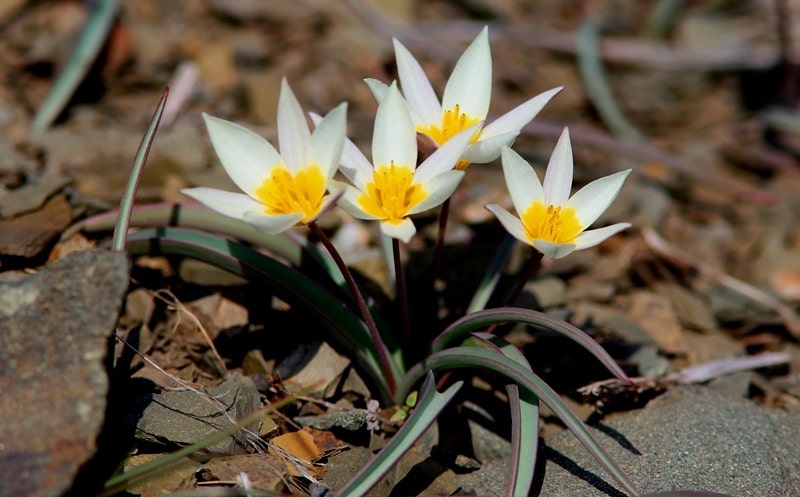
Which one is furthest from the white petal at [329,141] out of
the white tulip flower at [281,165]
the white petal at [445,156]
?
the white petal at [445,156]

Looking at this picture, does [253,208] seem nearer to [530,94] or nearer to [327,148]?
[327,148]

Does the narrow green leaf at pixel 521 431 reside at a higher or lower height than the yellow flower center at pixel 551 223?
lower

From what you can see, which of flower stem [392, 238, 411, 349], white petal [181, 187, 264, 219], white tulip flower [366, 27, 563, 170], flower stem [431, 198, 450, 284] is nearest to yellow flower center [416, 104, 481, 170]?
white tulip flower [366, 27, 563, 170]

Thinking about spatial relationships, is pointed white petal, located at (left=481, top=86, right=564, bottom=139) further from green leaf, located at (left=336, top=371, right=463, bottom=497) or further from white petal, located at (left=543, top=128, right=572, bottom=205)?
green leaf, located at (left=336, top=371, right=463, bottom=497)

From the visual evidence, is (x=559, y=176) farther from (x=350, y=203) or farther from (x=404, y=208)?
(x=350, y=203)

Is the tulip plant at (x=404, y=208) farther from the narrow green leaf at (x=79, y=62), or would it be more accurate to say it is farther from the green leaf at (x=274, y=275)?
the narrow green leaf at (x=79, y=62)

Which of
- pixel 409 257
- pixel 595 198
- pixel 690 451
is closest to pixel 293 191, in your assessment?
pixel 595 198

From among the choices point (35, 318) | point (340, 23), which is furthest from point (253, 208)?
point (340, 23)
